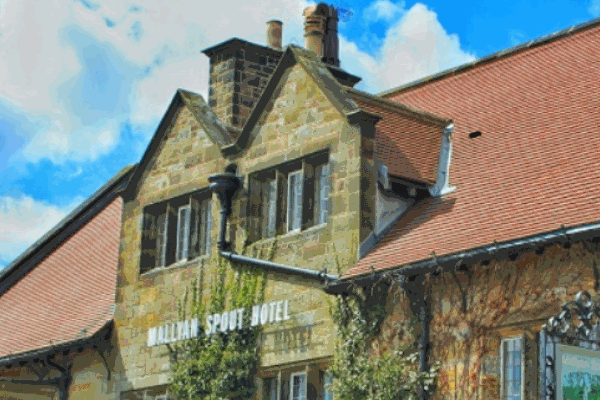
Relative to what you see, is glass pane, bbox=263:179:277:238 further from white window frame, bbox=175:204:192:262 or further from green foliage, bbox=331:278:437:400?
green foliage, bbox=331:278:437:400

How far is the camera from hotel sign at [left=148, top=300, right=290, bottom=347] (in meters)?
25.0

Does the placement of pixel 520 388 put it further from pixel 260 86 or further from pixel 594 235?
pixel 260 86

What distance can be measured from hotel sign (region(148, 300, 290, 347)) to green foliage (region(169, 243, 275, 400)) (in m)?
0.10

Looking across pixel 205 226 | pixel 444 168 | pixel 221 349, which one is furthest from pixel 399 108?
pixel 221 349

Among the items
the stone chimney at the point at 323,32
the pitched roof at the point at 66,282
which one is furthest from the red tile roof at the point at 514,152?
the pitched roof at the point at 66,282

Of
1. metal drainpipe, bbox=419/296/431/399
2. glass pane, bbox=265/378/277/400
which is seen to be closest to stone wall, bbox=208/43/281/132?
glass pane, bbox=265/378/277/400

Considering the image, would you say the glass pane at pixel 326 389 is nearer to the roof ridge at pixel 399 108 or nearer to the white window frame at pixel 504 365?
the white window frame at pixel 504 365

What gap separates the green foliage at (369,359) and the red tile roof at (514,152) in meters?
0.60

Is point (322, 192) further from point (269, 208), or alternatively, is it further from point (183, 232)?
point (183, 232)

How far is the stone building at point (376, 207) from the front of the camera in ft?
69.4

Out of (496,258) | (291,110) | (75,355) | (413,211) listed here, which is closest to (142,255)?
(75,355)

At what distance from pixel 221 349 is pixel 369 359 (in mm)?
3807

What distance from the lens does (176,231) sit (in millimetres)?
28438

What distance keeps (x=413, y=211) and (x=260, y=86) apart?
6572mm
